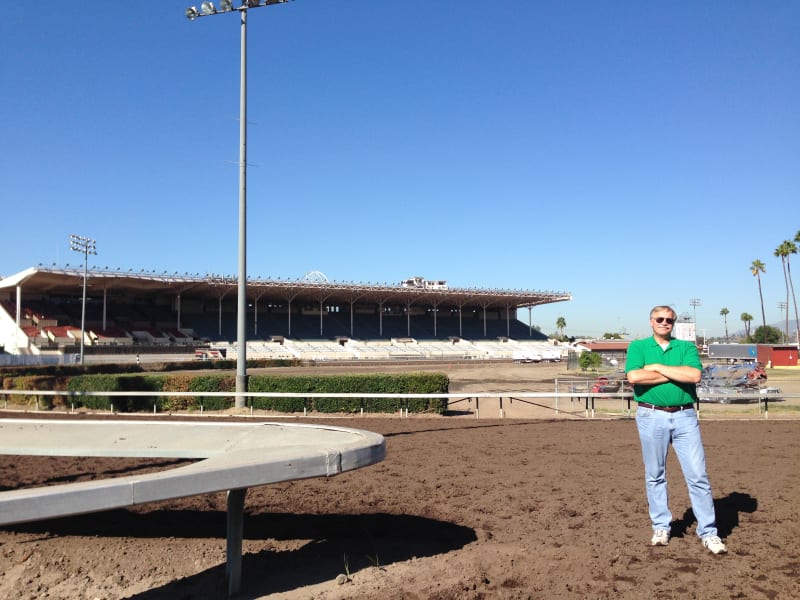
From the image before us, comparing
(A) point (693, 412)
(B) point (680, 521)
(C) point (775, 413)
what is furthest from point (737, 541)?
(C) point (775, 413)

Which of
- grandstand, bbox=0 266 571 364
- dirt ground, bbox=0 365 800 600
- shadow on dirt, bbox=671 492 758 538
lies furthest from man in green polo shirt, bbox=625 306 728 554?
grandstand, bbox=0 266 571 364

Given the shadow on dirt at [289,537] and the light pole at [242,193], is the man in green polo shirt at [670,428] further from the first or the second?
the light pole at [242,193]

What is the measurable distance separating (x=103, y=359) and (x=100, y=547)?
146 ft

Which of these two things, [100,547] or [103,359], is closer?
[100,547]

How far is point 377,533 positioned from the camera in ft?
17.2

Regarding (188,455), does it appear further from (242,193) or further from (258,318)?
(258,318)

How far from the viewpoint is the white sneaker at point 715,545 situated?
4.34 meters

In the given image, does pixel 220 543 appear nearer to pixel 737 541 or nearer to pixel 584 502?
pixel 584 502

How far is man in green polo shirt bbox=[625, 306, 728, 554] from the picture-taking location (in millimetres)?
4426

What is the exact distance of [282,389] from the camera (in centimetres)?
1833

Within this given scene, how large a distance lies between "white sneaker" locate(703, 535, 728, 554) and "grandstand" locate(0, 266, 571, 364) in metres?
46.6

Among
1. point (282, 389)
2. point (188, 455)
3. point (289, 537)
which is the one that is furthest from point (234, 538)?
point (282, 389)

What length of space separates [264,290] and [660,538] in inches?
2549

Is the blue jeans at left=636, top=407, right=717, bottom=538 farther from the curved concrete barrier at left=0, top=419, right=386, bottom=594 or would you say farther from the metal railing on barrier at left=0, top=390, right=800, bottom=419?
the metal railing on barrier at left=0, top=390, right=800, bottom=419
